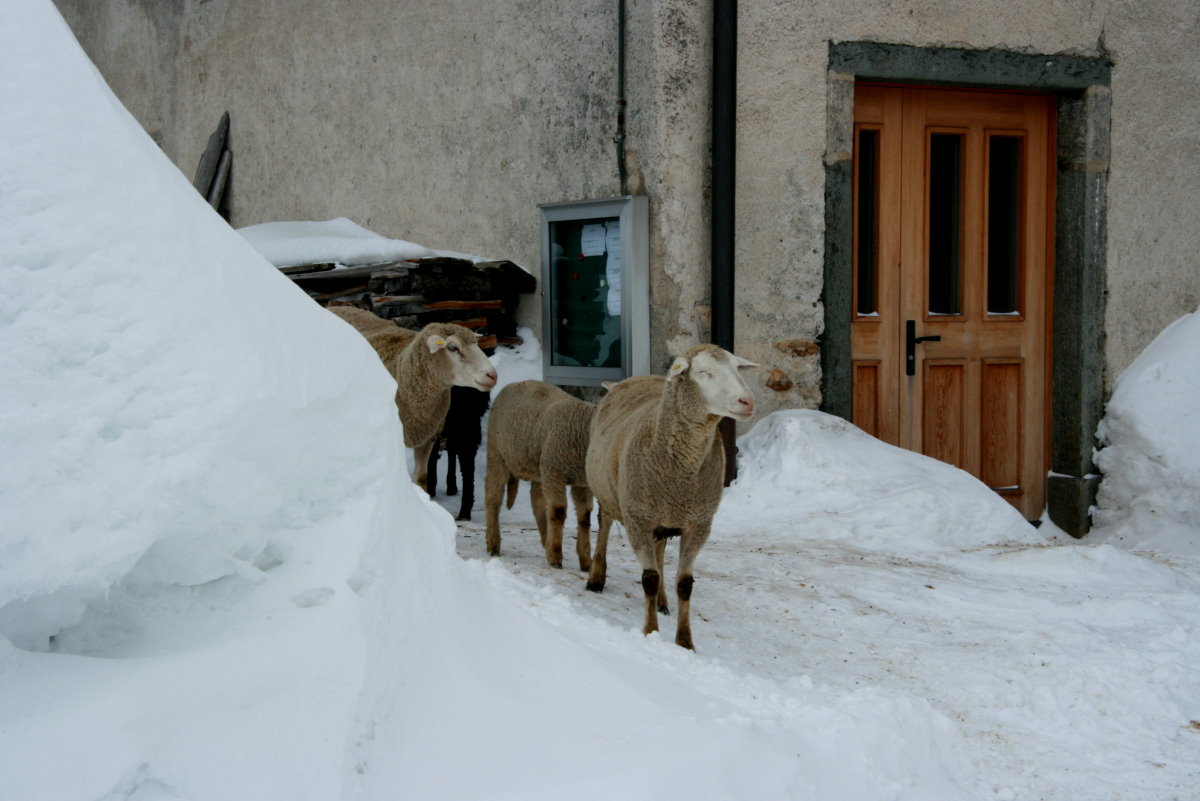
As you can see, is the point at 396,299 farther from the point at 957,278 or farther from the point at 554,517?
the point at 957,278

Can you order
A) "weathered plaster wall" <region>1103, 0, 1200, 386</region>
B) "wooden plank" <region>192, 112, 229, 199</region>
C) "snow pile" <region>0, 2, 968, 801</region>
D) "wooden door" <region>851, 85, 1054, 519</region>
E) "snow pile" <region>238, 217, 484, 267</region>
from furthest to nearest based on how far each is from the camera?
"wooden plank" <region>192, 112, 229, 199</region> → "snow pile" <region>238, 217, 484, 267</region> → "weathered plaster wall" <region>1103, 0, 1200, 386</region> → "wooden door" <region>851, 85, 1054, 519</region> → "snow pile" <region>0, 2, 968, 801</region>

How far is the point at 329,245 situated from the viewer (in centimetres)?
881

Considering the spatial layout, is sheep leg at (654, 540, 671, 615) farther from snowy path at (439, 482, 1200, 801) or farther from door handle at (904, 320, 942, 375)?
door handle at (904, 320, 942, 375)

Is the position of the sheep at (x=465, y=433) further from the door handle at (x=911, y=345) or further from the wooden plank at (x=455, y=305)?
the door handle at (x=911, y=345)

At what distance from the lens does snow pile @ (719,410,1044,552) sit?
6.73 meters

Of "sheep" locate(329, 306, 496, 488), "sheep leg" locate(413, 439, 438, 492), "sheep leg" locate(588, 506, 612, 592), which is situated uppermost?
"sheep" locate(329, 306, 496, 488)

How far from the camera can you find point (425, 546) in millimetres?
3072

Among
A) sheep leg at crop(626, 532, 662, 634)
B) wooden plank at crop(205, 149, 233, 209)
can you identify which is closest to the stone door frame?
sheep leg at crop(626, 532, 662, 634)

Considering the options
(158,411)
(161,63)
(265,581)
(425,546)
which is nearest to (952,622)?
(425,546)

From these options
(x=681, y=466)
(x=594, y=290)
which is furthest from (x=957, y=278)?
(x=681, y=466)

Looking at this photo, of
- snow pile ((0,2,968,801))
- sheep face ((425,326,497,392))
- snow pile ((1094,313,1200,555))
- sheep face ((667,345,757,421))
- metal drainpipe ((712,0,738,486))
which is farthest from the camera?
snow pile ((1094,313,1200,555))

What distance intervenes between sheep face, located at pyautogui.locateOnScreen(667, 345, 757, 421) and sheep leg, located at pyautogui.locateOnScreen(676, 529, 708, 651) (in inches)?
22.1

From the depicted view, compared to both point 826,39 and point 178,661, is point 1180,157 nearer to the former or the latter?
point 826,39

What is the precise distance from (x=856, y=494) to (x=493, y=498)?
240 centimetres
